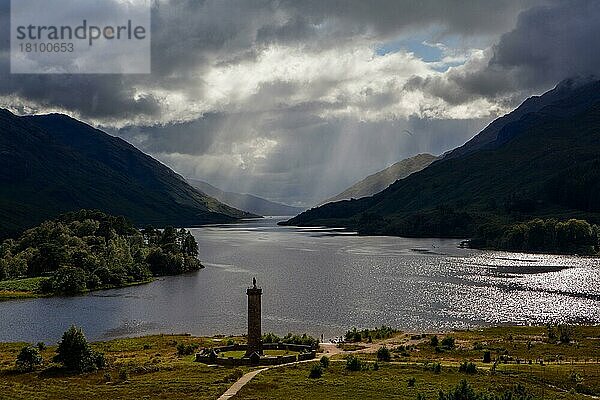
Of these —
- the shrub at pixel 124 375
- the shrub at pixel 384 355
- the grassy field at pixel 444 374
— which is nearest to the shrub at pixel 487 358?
the grassy field at pixel 444 374

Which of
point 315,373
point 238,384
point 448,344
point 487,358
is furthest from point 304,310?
point 238,384

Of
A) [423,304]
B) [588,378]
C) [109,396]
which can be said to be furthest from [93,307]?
[588,378]

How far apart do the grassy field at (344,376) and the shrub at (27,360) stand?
1808 mm

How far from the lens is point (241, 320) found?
509ft

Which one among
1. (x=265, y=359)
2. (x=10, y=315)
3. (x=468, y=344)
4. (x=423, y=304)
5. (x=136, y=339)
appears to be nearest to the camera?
(x=265, y=359)

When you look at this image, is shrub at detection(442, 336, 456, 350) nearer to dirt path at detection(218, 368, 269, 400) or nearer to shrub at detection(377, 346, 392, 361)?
shrub at detection(377, 346, 392, 361)

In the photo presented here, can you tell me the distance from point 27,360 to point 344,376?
5167 centimetres

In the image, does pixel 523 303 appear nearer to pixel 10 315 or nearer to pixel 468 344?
pixel 468 344

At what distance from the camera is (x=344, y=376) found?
83.6m

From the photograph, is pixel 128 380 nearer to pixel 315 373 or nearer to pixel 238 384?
pixel 238 384

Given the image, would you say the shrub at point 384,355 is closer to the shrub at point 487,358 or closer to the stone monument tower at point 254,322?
the shrub at point 487,358

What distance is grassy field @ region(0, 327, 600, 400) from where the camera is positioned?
247ft

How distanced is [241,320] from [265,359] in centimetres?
6047

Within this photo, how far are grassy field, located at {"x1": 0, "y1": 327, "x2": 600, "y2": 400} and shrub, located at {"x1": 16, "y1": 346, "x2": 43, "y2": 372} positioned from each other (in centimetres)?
181
